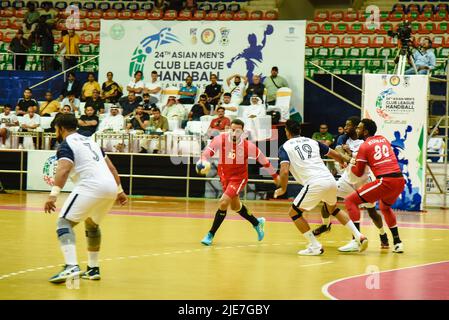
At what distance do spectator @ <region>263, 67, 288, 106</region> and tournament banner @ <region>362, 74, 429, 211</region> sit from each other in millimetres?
3483

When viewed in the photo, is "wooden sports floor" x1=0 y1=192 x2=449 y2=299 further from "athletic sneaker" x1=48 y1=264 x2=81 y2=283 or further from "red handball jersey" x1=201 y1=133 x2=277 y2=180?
"red handball jersey" x1=201 y1=133 x2=277 y2=180

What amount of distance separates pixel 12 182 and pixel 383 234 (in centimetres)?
1401

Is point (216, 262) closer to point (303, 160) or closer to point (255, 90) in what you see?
point (303, 160)

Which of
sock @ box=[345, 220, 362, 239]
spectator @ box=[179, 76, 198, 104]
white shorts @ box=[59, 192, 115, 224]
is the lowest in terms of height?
sock @ box=[345, 220, 362, 239]

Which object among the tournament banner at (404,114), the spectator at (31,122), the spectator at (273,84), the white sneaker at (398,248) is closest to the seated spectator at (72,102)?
the spectator at (31,122)

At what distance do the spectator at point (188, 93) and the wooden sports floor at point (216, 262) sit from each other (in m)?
6.94

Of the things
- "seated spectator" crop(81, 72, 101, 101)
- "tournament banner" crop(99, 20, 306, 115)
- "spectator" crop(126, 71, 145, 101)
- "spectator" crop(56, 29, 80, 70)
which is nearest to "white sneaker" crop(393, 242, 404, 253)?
"tournament banner" crop(99, 20, 306, 115)

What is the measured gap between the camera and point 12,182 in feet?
81.5

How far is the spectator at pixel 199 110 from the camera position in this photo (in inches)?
950

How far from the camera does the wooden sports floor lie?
9.33 m

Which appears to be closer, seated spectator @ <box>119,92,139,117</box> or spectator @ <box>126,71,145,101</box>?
seated spectator @ <box>119,92,139,117</box>
